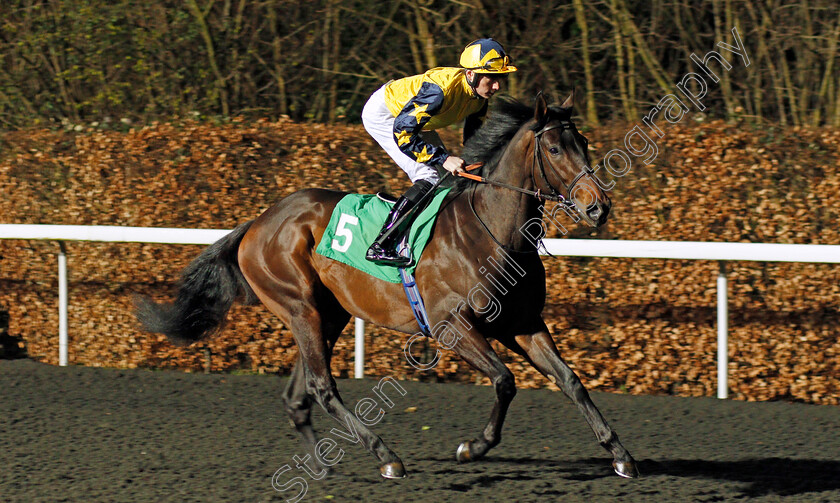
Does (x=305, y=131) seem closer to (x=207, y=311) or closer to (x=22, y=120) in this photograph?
(x=207, y=311)

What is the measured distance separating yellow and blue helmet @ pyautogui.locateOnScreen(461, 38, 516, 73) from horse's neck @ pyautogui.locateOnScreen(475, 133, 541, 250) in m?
0.33

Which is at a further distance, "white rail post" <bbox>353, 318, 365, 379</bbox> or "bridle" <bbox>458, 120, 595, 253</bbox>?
"white rail post" <bbox>353, 318, 365, 379</bbox>

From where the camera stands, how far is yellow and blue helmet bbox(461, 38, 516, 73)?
4.08 meters

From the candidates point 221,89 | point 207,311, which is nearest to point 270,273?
point 207,311

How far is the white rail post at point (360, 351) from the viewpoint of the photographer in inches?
234

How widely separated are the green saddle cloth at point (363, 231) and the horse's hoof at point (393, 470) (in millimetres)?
795

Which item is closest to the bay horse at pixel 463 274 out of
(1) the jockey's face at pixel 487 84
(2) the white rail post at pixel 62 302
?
(1) the jockey's face at pixel 487 84

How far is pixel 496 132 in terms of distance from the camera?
4.17 m

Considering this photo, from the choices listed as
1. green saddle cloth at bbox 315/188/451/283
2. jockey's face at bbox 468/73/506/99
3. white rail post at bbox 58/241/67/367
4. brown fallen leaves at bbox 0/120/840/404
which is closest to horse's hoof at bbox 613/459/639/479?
green saddle cloth at bbox 315/188/451/283

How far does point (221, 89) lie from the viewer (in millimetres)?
8539

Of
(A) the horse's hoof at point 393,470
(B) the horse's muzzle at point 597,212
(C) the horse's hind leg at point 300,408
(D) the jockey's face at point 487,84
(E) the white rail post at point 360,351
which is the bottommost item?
(A) the horse's hoof at point 393,470

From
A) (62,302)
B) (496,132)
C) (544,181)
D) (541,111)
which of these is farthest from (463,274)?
(62,302)

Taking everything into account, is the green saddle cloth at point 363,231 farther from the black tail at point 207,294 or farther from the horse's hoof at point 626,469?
the horse's hoof at point 626,469

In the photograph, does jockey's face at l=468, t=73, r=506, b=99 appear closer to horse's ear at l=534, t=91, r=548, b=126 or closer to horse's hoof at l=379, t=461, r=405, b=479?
horse's ear at l=534, t=91, r=548, b=126
